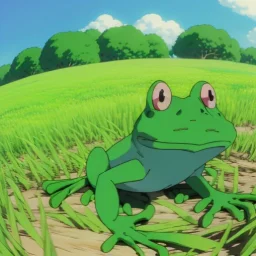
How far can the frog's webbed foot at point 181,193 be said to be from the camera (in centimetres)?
291

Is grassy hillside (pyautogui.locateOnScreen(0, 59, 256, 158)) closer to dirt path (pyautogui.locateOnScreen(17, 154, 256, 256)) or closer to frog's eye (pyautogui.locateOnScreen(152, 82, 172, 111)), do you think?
dirt path (pyautogui.locateOnScreen(17, 154, 256, 256))

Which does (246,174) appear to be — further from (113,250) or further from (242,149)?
(113,250)

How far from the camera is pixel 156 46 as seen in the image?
4832 millimetres

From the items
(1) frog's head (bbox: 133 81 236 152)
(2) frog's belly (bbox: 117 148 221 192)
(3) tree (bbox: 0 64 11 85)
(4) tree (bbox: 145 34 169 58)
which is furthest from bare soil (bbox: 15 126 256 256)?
(4) tree (bbox: 145 34 169 58)

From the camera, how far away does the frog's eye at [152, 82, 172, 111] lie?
2453mm

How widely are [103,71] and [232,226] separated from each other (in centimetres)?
234

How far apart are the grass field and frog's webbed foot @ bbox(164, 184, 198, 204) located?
208 millimetres

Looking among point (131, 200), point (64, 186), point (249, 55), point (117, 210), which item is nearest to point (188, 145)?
point (117, 210)

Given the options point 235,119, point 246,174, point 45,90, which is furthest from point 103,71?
point 246,174

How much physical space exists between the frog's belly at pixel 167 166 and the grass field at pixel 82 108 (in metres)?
0.56

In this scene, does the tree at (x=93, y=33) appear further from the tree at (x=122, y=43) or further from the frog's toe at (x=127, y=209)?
the frog's toe at (x=127, y=209)

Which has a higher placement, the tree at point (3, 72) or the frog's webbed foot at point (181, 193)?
the tree at point (3, 72)

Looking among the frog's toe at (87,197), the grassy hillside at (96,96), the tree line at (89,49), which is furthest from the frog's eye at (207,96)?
the tree line at (89,49)

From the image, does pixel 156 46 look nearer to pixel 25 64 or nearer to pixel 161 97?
pixel 25 64
